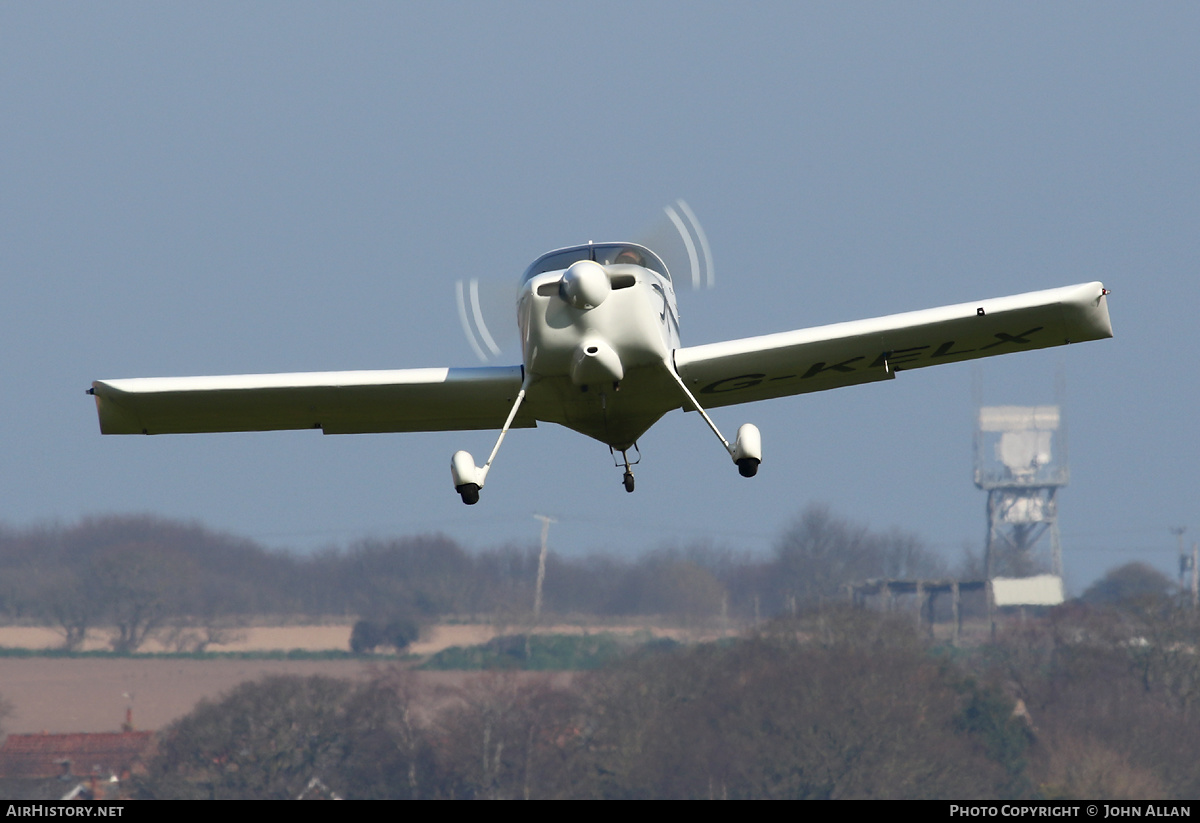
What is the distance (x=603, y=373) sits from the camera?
11.3m

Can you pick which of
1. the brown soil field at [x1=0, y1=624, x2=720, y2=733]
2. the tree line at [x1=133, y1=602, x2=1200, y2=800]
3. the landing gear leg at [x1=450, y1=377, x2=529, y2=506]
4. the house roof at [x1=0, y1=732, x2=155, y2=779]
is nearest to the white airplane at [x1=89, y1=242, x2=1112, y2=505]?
the landing gear leg at [x1=450, y1=377, x2=529, y2=506]

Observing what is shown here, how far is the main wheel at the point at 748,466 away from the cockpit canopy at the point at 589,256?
2.27 meters

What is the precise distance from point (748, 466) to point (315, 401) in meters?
4.84

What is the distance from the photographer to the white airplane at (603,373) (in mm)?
11430

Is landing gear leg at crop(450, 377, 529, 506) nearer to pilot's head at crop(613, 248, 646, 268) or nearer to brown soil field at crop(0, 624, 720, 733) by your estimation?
pilot's head at crop(613, 248, 646, 268)

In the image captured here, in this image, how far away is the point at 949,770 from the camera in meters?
81.5

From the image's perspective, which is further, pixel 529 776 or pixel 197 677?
pixel 529 776

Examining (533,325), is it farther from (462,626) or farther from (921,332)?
(462,626)

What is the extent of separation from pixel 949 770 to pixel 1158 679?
14233 mm

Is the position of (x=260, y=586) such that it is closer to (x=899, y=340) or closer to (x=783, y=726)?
(x=783, y=726)

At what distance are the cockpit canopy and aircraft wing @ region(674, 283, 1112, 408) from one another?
110 cm

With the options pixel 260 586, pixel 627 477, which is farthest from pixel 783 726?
pixel 627 477
